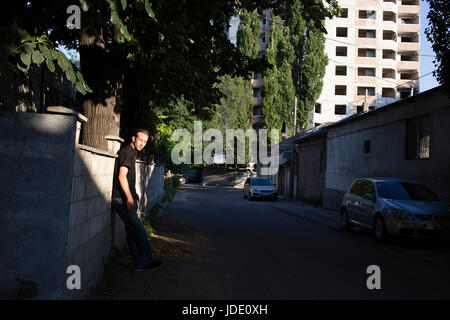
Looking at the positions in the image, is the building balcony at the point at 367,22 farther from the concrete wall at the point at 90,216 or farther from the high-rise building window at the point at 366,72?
the concrete wall at the point at 90,216

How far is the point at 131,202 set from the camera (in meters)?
6.02

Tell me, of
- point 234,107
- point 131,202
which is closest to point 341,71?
point 234,107

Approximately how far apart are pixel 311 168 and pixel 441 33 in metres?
18.8

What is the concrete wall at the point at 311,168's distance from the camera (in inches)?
1039

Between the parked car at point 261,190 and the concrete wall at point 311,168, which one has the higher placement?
the concrete wall at point 311,168

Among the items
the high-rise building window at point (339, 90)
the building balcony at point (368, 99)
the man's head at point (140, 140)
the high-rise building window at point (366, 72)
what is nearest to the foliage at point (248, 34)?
the high-rise building window at point (339, 90)

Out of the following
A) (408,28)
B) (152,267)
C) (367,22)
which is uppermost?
(367,22)

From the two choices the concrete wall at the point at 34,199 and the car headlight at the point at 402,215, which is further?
the car headlight at the point at 402,215

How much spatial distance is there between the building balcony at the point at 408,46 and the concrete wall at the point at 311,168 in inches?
1570

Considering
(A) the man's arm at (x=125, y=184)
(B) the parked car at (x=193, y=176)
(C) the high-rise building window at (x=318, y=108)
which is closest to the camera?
(A) the man's arm at (x=125, y=184)

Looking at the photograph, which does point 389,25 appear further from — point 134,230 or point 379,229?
point 134,230

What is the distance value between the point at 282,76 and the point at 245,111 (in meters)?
6.70
